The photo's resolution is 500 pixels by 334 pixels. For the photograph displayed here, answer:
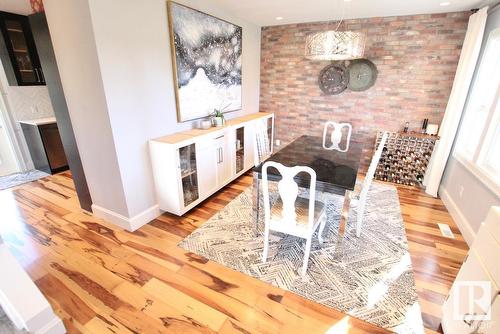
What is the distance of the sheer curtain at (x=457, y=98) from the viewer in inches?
107

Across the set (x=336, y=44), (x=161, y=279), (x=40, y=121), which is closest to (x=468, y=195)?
(x=336, y=44)

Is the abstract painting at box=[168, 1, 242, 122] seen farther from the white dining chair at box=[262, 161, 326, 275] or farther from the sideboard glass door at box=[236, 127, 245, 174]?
the white dining chair at box=[262, 161, 326, 275]

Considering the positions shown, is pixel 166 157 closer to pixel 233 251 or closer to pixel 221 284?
pixel 233 251

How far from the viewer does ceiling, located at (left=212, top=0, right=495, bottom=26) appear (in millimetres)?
2781

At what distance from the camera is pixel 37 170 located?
3994 millimetres

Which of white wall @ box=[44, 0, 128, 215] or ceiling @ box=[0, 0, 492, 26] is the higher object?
ceiling @ box=[0, 0, 492, 26]

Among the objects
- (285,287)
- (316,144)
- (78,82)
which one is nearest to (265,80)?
(316,144)

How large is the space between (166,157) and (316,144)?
1.73 meters

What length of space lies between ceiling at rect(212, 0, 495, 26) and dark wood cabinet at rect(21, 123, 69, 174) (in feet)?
10.3

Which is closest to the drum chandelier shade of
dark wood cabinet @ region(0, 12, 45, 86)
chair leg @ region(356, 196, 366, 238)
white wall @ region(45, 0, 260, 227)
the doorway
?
chair leg @ region(356, 196, 366, 238)

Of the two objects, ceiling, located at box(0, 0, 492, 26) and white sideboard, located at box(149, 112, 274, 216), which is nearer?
white sideboard, located at box(149, 112, 274, 216)

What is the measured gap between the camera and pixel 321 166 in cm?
215

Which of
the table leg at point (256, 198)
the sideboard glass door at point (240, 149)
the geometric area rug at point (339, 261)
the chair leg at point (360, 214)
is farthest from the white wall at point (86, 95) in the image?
the chair leg at point (360, 214)

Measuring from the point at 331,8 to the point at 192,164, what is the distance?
2.66 m
